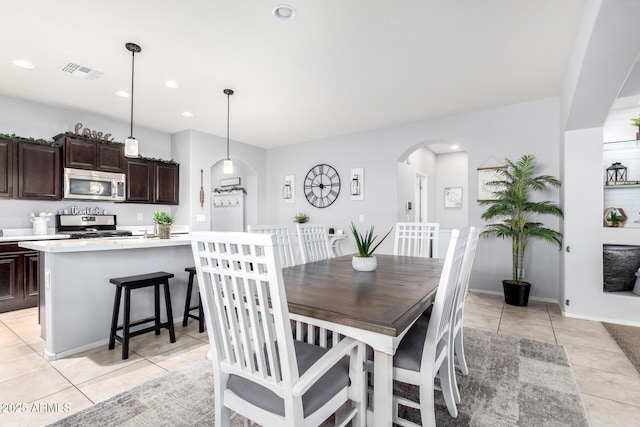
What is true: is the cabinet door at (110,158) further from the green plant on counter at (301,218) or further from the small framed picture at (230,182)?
the green plant on counter at (301,218)

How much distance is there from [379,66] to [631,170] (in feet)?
10.4

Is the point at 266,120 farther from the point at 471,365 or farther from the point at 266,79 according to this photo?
the point at 471,365

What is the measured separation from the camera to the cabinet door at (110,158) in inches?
175

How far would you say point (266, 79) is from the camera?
3.39 m

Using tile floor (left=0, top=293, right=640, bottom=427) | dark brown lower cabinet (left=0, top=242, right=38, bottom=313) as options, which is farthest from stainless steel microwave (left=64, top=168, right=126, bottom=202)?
tile floor (left=0, top=293, right=640, bottom=427)

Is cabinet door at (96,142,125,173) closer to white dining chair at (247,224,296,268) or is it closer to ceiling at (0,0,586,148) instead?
ceiling at (0,0,586,148)

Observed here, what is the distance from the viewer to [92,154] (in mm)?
4355

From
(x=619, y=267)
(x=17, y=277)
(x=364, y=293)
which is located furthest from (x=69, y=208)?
Result: (x=619, y=267)

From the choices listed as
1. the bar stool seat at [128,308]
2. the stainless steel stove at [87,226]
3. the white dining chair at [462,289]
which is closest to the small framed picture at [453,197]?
the white dining chair at [462,289]

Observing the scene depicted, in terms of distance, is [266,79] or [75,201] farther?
[75,201]

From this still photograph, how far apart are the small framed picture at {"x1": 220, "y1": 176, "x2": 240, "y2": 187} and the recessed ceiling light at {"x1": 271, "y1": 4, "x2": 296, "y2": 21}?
513cm

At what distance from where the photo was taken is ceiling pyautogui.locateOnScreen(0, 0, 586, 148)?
2.27 meters

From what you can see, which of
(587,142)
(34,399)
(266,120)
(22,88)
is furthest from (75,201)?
(587,142)

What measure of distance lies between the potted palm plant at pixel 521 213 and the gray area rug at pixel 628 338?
83cm
